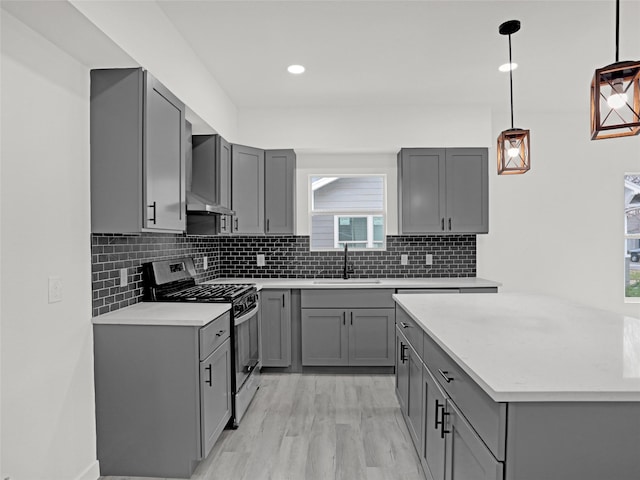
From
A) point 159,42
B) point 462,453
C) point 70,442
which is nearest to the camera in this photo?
point 462,453

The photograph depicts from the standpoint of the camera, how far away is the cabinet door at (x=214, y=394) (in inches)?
93.4

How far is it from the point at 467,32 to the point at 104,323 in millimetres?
2965

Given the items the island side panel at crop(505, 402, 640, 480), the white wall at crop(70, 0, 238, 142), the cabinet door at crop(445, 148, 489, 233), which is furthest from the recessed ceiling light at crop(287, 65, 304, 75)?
the island side panel at crop(505, 402, 640, 480)

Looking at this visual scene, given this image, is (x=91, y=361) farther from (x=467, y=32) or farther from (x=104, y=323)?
(x=467, y=32)

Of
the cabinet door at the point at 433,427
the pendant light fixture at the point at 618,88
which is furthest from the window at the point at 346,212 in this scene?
the pendant light fixture at the point at 618,88

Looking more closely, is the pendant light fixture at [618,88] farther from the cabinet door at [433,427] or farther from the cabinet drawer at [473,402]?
the cabinet door at [433,427]

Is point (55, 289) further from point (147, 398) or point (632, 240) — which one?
point (632, 240)

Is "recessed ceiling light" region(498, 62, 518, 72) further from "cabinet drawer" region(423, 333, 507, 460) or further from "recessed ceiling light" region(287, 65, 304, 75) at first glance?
"cabinet drawer" region(423, 333, 507, 460)

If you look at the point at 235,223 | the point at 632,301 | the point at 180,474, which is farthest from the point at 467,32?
the point at 632,301

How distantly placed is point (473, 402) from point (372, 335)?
8.99 feet

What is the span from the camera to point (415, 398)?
7.93 ft

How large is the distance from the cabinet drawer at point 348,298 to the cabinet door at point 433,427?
1933 mm

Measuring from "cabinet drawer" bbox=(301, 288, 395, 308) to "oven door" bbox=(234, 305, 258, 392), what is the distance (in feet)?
2.23

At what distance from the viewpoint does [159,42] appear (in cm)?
254
